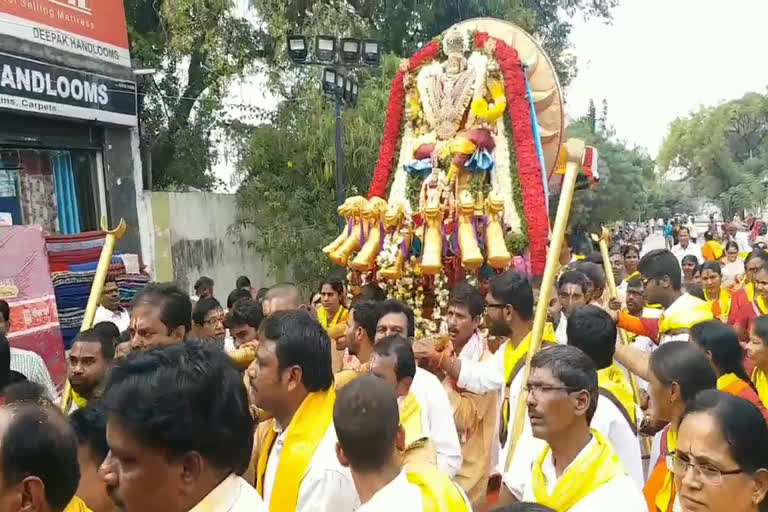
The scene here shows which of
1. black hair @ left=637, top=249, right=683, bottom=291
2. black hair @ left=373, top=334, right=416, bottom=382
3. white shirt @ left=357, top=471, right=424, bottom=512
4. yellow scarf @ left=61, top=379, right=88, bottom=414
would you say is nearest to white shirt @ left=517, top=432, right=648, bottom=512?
white shirt @ left=357, top=471, right=424, bottom=512

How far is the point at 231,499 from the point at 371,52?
9299 millimetres

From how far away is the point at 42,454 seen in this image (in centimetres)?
191

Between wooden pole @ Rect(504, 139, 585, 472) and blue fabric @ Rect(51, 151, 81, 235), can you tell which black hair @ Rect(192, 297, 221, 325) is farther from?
blue fabric @ Rect(51, 151, 81, 235)

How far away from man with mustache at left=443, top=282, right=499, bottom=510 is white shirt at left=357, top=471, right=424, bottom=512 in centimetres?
192

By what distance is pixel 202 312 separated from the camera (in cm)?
547

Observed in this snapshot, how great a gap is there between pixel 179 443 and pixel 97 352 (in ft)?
7.69

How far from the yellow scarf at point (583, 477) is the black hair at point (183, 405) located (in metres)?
1.00

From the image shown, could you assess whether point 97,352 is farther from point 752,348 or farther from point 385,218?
point 385,218

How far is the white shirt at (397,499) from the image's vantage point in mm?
2168

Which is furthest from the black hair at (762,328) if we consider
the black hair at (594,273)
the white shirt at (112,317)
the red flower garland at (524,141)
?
the white shirt at (112,317)

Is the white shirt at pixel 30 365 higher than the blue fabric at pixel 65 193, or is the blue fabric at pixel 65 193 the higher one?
the blue fabric at pixel 65 193

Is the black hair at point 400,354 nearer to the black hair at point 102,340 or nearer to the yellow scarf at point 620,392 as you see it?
the yellow scarf at point 620,392

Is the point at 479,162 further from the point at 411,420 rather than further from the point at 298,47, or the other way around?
the point at 411,420

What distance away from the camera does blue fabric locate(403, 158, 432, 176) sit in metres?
8.79
